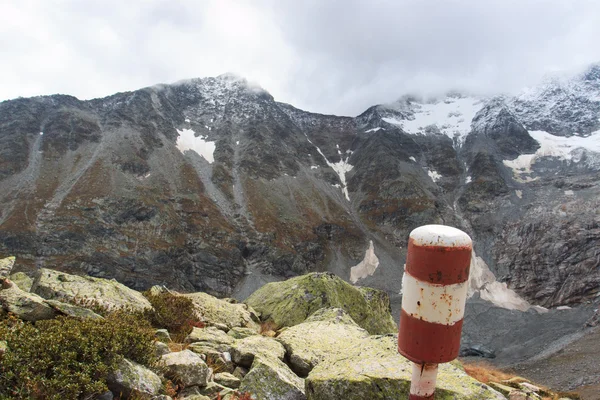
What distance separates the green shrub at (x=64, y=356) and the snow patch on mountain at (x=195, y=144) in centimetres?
13461

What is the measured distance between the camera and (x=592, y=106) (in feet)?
609

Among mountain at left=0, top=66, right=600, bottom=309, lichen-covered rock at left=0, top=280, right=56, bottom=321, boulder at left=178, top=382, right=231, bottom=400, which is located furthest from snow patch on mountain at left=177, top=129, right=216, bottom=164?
boulder at left=178, top=382, right=231, bottom=400

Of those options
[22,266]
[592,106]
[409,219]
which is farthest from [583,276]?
[592,106]

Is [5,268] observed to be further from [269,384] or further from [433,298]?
[433,298]

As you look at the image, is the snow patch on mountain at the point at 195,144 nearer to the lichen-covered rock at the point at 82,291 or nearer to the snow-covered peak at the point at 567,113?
the lichen-covered rock at the point at 82,291

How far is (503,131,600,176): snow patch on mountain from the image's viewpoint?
139500mm

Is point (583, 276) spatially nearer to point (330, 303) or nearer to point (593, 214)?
point (593, 214)

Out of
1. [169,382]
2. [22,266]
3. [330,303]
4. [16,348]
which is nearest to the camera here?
[16,348]

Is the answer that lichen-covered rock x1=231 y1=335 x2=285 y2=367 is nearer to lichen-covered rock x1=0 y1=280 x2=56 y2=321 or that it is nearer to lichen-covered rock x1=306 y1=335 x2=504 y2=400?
lichen-covered rock x1=306 y1=335 x2=504 y2=400

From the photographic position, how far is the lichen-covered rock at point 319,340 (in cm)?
938

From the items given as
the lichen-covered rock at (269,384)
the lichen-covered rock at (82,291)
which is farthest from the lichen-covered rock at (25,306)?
the lichen-covered rock at (269,384)

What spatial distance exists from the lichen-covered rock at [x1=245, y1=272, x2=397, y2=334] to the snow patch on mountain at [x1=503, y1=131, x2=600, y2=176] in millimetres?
142838

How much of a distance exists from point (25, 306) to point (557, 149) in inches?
7327

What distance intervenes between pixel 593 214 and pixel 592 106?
131 metres
